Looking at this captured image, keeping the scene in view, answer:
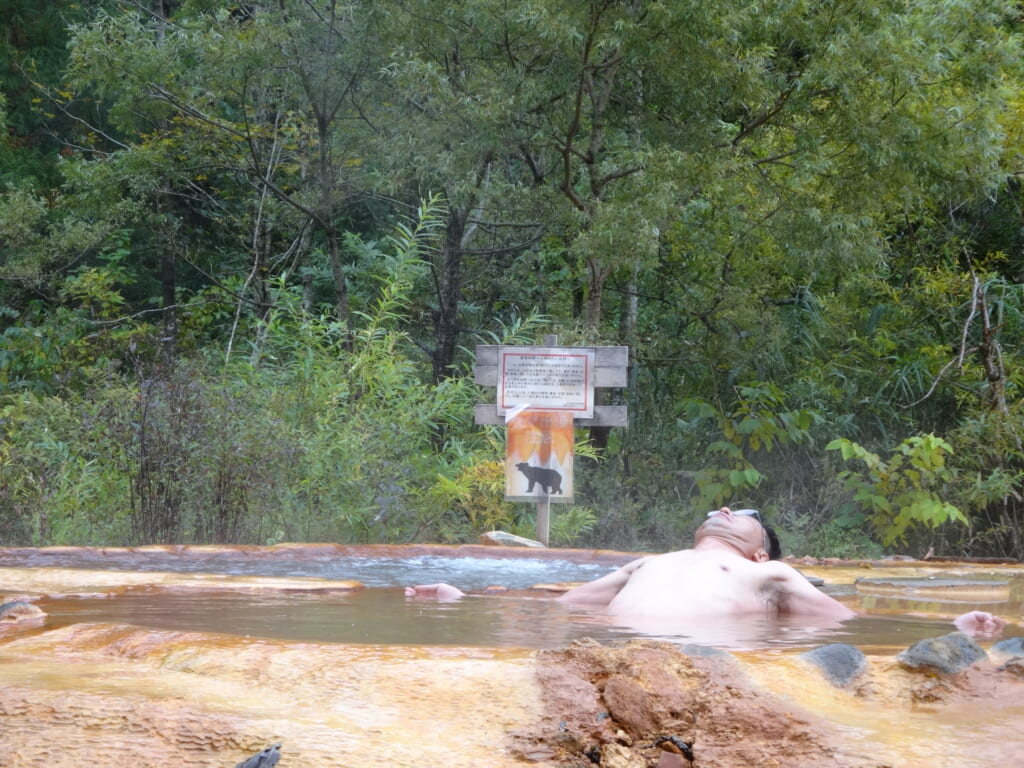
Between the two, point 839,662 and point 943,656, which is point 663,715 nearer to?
point 839,662

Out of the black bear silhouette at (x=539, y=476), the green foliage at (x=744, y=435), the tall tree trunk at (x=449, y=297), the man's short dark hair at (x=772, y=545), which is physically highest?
the tall tree trunk at (x=449, y=297)

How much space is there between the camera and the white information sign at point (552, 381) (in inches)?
319

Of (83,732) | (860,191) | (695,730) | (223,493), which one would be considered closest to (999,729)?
(695,730)

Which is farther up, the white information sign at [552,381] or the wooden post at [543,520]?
the white information sign at [552,381]

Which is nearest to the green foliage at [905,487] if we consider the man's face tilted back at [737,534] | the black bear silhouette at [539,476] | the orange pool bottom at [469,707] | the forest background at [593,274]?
the forest background at [593,274]

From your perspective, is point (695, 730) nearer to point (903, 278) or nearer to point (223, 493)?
point (223, 493)

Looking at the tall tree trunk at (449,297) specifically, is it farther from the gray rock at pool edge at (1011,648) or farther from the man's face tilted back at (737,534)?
the gray rock at pool edge at (1011,648)

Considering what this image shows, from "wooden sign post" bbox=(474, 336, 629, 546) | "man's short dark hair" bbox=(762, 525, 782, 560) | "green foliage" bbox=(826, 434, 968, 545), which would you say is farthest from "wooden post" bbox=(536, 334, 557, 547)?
"man's short dark hair" bbox=(762, 525, 782, 560)

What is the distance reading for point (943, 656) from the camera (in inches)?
112

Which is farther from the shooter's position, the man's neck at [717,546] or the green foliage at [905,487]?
the green foliage at [905,487]

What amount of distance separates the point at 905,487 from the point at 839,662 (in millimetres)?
6422

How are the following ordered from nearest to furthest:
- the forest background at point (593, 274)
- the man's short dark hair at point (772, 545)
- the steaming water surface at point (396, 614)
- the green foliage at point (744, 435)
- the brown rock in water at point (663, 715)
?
the brown rock in water at point (663, 715)
the steaming water surface at point (396, 614)
the man's short dark hair at point (772, 545)
the forest background at point (593, 274)
the green foliage at point (744, 435)

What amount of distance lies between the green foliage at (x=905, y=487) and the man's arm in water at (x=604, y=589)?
3.87 metres

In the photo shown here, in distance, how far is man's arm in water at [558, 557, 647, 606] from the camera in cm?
500
